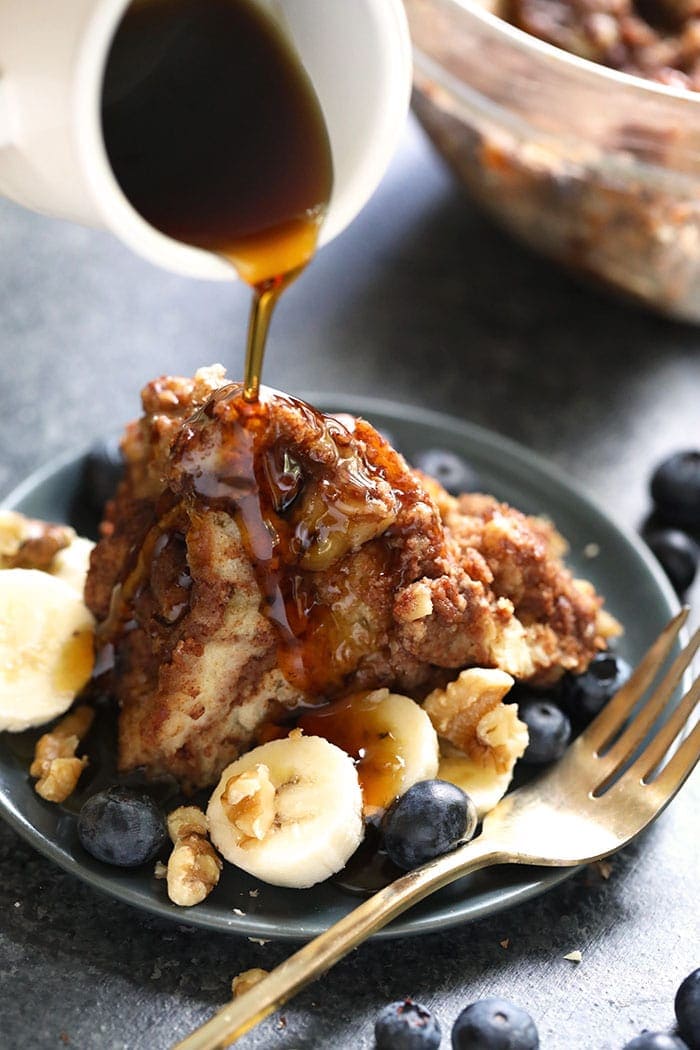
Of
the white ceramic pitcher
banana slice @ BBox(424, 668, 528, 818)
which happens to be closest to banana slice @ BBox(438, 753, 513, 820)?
banana slice @ BBox(424, 668, 528, 818)

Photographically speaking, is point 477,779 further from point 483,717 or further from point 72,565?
point 72,565

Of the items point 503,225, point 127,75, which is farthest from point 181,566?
point 503,225

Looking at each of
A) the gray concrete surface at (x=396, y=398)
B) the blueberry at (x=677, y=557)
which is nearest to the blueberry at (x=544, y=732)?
the gray concrete surface at (x=396, y=398)

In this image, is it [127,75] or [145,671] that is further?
[145,671]

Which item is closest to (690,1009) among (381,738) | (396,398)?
(381,738)

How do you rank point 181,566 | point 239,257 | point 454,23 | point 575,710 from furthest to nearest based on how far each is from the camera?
point 454,23 → point 575,710 → point 181,566 → point 239,257

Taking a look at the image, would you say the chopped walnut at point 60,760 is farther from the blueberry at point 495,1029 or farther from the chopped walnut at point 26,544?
the blueberry at point 495,1029

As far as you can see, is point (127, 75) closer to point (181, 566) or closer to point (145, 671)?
point (181, 566)
